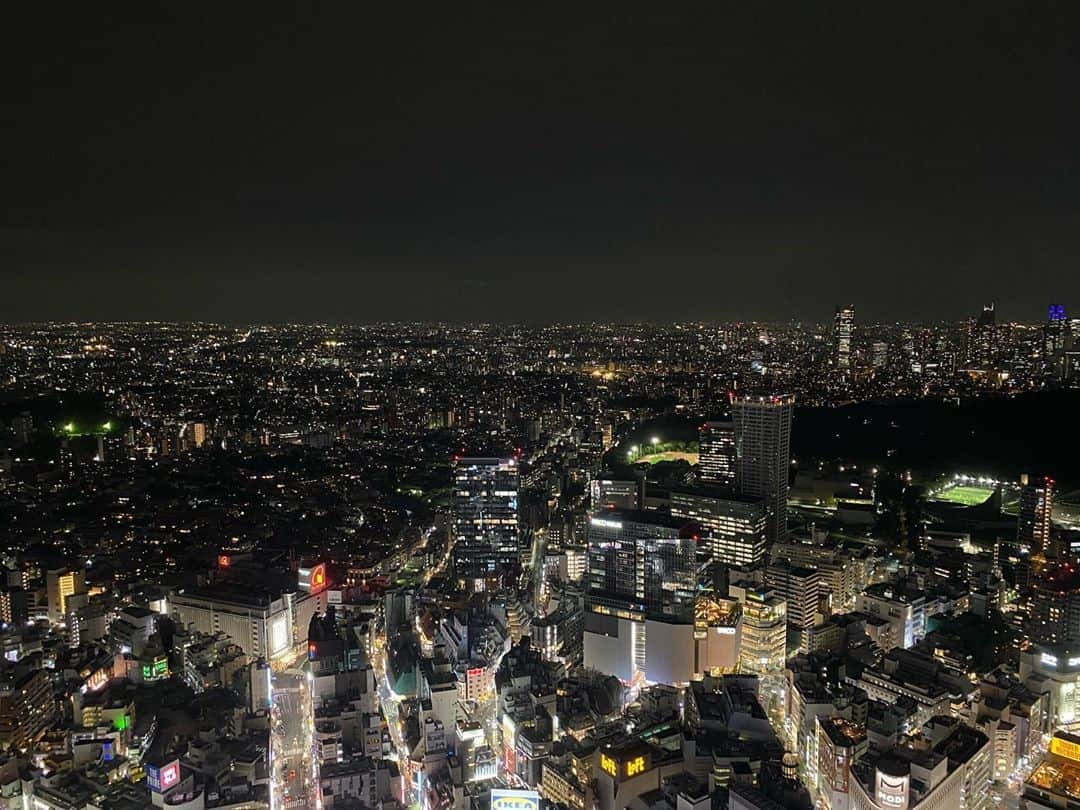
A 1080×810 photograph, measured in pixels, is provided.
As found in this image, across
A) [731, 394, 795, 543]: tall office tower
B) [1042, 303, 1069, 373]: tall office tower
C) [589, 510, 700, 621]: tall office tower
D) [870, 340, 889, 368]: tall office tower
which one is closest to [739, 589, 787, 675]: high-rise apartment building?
[589, 510, 700, 621]: tall office tower

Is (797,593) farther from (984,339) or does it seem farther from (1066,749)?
(984,339)

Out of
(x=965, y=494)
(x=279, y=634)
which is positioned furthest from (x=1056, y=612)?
(x=279, y=634)

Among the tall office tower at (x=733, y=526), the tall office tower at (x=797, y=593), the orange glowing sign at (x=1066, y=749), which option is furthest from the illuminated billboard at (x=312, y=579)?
the orange glowing sign at (x=1066, y=749)

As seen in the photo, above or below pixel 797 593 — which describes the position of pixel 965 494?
below

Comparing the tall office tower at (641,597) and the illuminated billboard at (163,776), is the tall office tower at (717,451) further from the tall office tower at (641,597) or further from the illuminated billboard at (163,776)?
the illuminated billboard at (163,776)

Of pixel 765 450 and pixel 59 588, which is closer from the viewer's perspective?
pixel 59 588

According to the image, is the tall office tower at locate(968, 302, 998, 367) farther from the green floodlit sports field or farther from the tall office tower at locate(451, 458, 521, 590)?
the tall office tower at locate(451, 458, 521, 590)

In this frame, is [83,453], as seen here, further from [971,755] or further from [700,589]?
[971,755]
